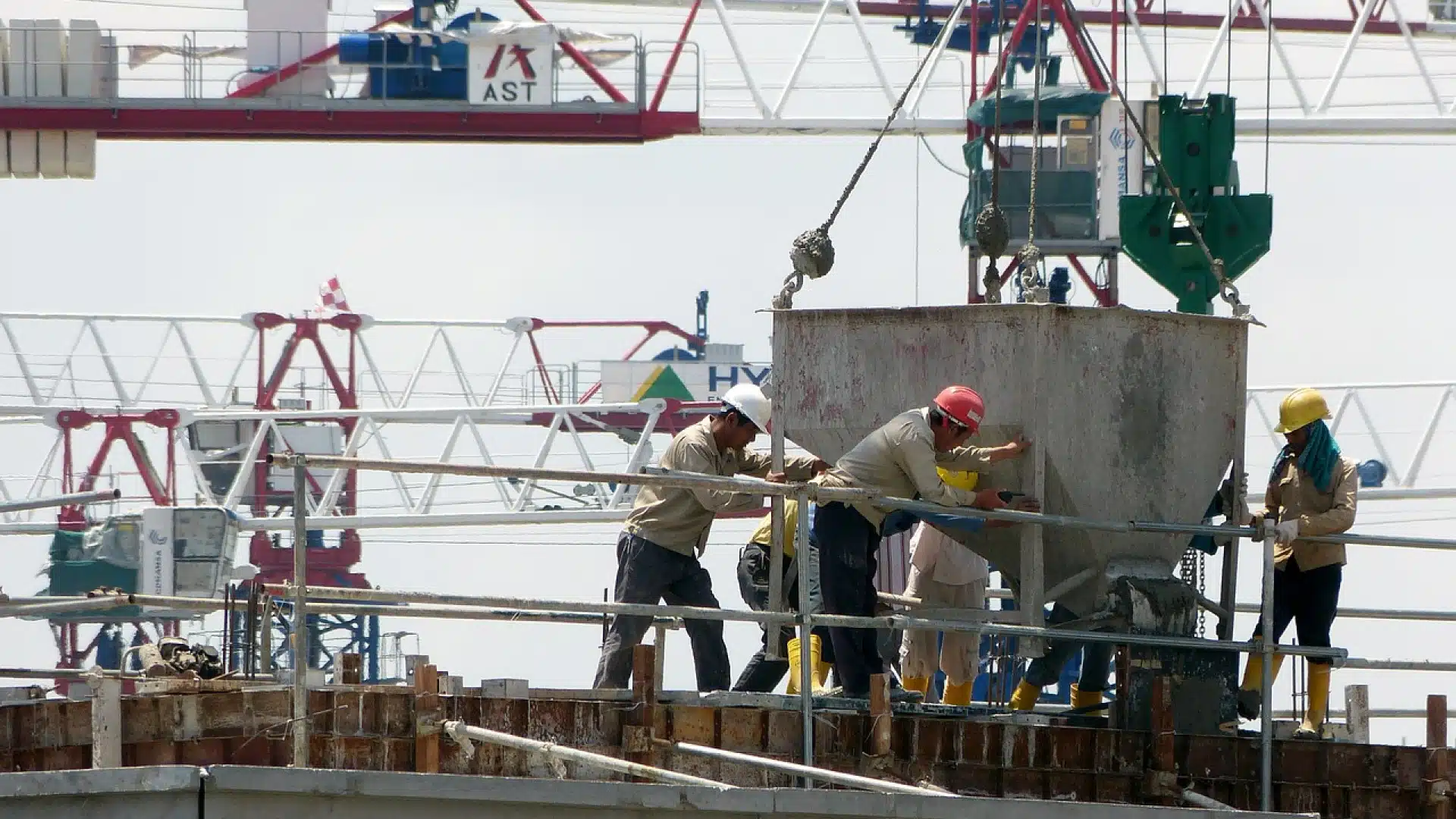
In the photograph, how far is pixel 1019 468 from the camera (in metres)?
12.9

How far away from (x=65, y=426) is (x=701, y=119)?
18847mm

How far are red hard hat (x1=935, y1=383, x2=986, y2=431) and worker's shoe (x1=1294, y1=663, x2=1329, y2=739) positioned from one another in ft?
7.94

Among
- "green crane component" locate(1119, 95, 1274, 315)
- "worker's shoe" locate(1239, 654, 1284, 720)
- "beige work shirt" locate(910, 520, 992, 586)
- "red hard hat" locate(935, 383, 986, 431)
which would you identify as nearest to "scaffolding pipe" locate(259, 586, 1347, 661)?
"worker's shoe" locate(1239, 654, 1284, 720)

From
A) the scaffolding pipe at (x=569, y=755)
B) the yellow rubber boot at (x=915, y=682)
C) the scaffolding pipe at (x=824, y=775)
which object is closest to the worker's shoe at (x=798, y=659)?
the yellow rubber boot at (x=915, y=682)

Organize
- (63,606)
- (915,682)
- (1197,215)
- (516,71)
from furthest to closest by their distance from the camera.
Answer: (516,71), (1197,215), (915,682), (63,606)

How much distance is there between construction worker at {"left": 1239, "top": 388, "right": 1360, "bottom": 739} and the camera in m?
12.9

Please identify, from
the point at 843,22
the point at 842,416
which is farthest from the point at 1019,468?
the point at 843,22

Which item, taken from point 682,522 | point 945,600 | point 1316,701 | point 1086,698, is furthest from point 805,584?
point 945,600

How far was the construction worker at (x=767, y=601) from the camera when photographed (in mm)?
13383

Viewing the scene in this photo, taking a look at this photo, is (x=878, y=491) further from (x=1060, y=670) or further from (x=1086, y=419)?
(x=1060, y=670)

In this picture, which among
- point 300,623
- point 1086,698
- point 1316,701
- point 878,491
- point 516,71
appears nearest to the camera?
point 300,623

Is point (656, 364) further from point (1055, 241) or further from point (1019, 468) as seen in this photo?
point (1019, 468)

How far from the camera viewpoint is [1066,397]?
12.7 metres

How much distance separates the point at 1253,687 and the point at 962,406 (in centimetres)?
239
